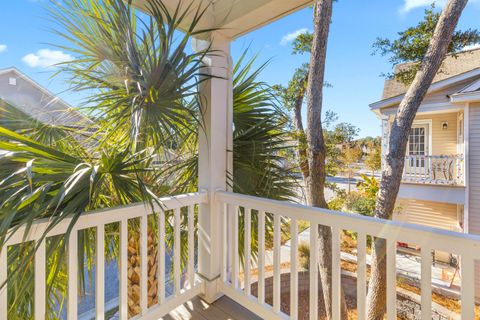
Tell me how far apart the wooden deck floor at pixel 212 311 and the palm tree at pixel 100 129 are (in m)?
0.41

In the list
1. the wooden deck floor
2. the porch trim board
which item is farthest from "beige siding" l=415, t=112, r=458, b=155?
the wooden deck floor

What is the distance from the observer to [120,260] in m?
1.44

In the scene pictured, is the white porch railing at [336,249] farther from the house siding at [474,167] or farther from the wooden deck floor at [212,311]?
the house siding at [474,167]

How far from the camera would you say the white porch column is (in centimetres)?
188

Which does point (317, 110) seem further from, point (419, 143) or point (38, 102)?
point (38, 102)

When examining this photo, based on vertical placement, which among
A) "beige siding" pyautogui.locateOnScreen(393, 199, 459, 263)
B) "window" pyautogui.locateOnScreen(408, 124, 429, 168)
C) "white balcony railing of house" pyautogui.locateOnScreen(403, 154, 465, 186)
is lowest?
"beige siding" pyautogui.locateOnScreen(393, 199, 459, 263)

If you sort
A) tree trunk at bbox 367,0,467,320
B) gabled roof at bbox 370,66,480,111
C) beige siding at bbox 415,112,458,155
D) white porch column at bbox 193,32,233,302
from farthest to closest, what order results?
beige siding at bbox 415,112,458,155, gabled roof at bbox 370,66,480,111, tree trunk at bbox 367,0,467,320, white porch column at bbox 193,32,233,302

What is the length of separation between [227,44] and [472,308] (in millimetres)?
2123

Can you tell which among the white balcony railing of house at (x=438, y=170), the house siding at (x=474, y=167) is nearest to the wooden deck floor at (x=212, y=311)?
the white balcony railing of house at (x=438, y=170)

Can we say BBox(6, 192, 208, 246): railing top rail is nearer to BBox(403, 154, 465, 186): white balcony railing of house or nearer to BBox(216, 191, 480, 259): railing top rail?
BBox(216, 191, 480, 259): railing top rail

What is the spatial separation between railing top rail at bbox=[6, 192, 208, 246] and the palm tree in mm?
47

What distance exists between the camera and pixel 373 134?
3293 millimetres

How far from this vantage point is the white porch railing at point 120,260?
1.11m

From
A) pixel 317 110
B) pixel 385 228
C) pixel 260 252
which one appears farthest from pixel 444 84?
pixel 260 252
